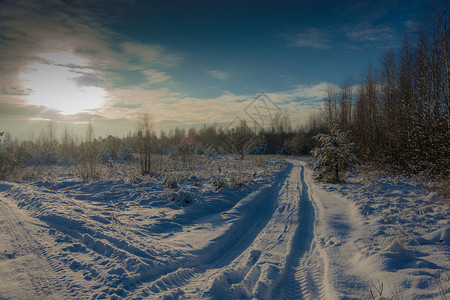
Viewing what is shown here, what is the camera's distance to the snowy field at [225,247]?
3303 mm

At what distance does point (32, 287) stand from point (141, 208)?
4411 millimetres

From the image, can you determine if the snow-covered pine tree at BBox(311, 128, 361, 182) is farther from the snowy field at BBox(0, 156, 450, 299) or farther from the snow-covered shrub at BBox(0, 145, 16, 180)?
the snow-covered shrub at BBox(0, 145, 16, 180)

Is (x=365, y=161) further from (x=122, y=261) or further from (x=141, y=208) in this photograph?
(x=122, y=261)

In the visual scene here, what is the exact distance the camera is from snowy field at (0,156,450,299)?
3.30 meters

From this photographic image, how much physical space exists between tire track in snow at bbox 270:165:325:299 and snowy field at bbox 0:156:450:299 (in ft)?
0.07

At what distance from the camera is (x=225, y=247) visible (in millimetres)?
4969

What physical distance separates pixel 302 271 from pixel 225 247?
5.67 feet

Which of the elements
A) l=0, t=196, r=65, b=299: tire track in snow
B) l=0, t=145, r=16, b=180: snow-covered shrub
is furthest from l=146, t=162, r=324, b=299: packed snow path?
l=0, t=145, r=16, b=180: snow-covered shrub

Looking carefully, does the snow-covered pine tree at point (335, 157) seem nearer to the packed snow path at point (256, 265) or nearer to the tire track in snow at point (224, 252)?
the tire track in snow at point (224, 252)

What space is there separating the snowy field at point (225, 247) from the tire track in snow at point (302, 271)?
20mm

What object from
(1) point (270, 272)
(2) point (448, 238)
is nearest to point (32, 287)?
(1) point (270, 272)

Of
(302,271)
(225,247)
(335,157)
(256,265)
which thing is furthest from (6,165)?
(335,157)

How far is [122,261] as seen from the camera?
3.98m

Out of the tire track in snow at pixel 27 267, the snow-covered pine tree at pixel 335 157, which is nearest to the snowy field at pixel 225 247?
the tire track in snow at pixel 27 267
